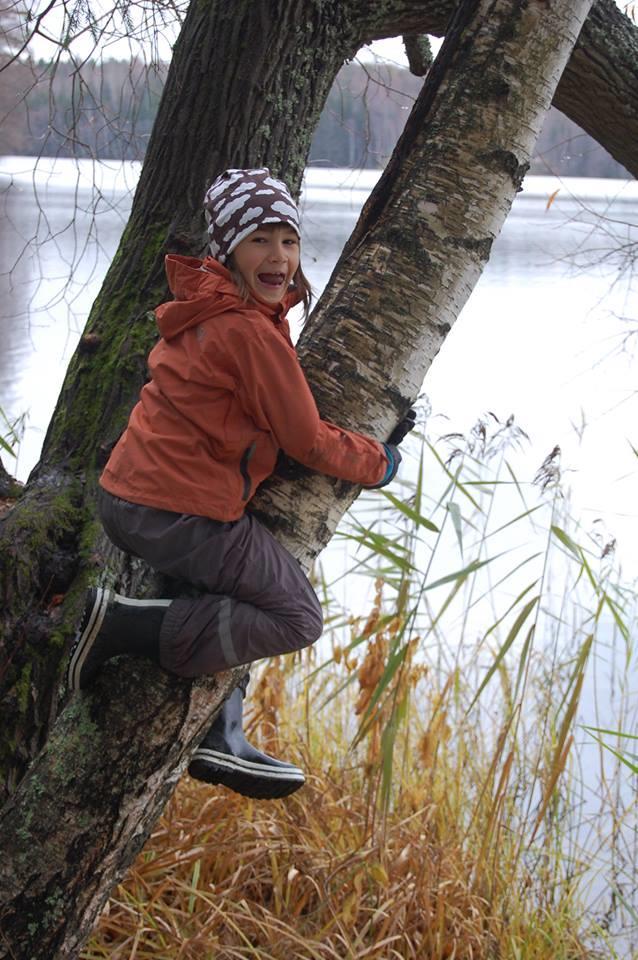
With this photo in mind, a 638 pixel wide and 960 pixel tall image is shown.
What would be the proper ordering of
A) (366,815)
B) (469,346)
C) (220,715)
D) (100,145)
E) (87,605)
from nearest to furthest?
1. (87,605)
2. (220,715)
3. (366,815)
4. (100,145)
5. (469,346)

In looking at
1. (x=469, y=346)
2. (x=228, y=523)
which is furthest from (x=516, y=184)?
(x=469, y=346)

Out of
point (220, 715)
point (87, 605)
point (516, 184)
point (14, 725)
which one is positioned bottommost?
point (14, 725)

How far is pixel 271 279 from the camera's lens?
1.54 metres

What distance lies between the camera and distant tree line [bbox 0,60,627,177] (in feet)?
9.15

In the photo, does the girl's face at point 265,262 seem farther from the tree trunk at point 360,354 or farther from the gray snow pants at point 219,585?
the gray snow pants at point 219,585

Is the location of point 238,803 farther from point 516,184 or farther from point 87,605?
point 516,184

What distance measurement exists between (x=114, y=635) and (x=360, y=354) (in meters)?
0.61

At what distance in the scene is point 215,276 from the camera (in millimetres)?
1536

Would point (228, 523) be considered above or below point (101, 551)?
above

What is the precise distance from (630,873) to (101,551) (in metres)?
2.22

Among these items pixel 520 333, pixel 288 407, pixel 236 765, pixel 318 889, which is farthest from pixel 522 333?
pixel 288 407

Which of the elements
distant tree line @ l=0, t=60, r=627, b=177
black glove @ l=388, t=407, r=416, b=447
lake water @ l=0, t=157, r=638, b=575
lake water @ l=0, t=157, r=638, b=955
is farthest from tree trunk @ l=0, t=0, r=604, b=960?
lake water @ l=0, t=157, r=638, b=575

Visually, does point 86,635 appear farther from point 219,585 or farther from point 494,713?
point 494,713

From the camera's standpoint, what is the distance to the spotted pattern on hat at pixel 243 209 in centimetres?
152
